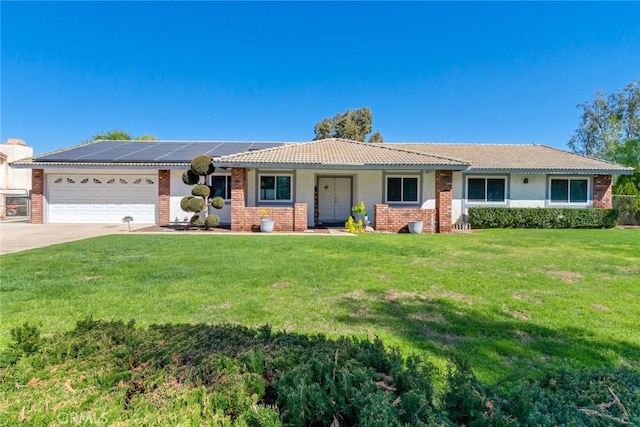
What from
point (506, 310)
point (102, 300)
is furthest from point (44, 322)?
point (506, 310)

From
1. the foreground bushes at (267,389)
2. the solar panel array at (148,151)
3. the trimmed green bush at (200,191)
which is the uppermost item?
the solar panel array at (148,151)

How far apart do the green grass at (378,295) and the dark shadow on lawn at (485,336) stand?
0.5 inches

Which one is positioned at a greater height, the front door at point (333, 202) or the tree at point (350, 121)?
the tree at point (350, 121)

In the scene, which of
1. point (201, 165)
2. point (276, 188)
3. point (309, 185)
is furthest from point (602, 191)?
point (201, 165)

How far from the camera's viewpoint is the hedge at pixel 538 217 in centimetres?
1673

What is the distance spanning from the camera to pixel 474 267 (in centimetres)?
720

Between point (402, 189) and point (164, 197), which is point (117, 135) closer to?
point (164, 197)

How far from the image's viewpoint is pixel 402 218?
47.9ft

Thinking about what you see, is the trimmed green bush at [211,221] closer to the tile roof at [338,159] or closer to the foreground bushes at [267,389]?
the tile roof at [338,159]

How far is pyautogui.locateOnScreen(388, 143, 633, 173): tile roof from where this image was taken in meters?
17.5

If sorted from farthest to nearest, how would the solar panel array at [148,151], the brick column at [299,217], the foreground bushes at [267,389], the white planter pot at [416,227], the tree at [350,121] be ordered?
the tree at [350,121] < the solar panel array at [148,151] < the brick column at [299,217] < the white planter pot at [416,227] < the foreground bushes at [267,389]

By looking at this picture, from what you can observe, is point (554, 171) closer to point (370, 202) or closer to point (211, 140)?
point (370, 202)

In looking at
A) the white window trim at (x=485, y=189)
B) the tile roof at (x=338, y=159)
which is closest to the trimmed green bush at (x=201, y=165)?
the tile roof at (x=338, y=159)

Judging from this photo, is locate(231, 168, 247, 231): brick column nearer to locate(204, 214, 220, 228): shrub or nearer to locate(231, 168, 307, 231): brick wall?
locate(231, 168, 307, 231): brick wall
